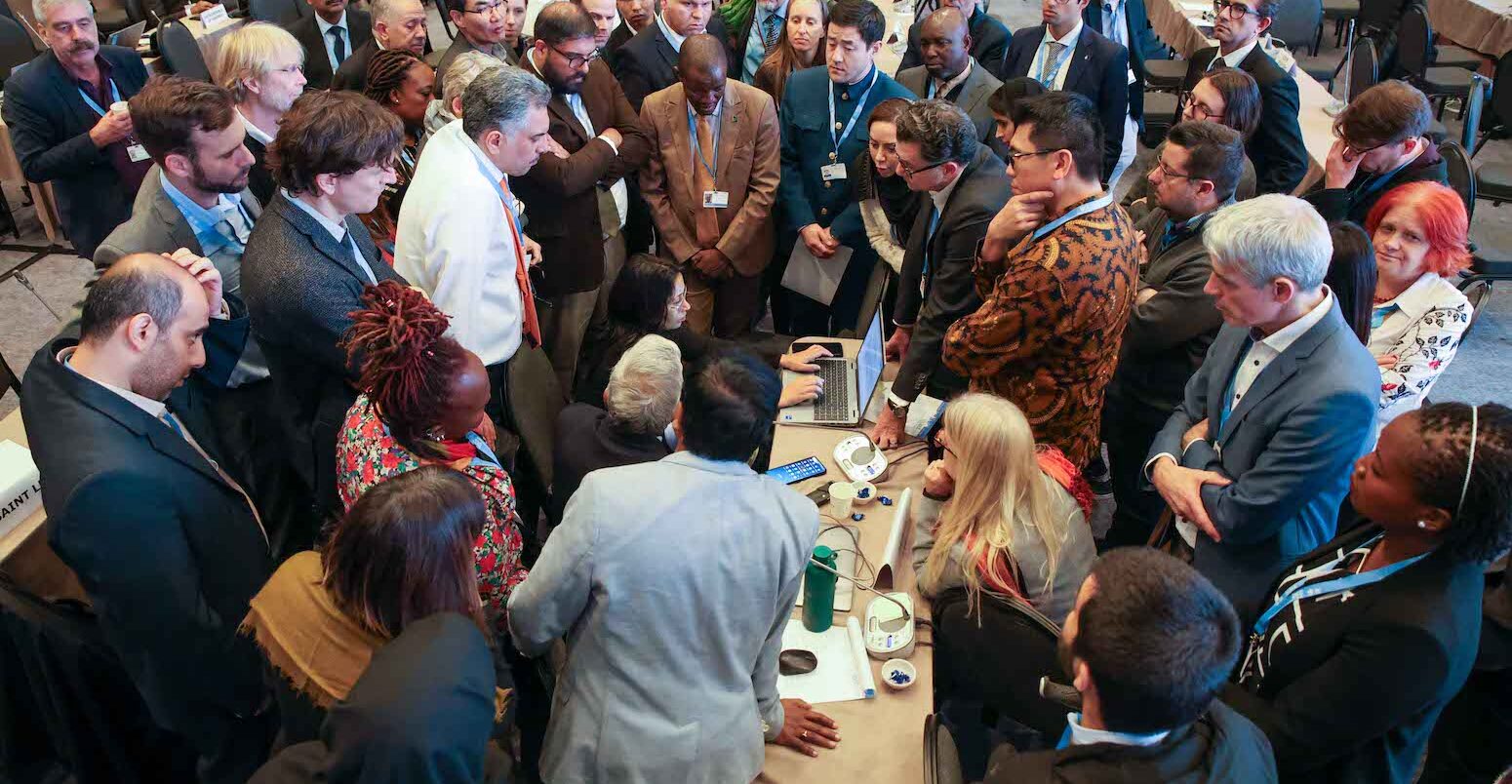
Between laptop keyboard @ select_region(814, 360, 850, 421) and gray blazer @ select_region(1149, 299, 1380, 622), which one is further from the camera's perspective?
laptop keyboard @ select_region(814, 360, 850, 421)

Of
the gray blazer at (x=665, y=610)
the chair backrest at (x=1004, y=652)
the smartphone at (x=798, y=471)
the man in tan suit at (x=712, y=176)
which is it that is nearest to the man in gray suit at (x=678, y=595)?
the gray blazer at (x=665, y=610)

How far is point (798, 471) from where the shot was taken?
9.05ft

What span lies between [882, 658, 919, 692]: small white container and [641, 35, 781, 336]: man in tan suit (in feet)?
7.57

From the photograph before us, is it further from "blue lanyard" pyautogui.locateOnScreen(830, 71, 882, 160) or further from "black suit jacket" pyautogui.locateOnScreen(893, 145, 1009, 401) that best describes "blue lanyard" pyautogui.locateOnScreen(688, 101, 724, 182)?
"black suit jacket" pyautogui.locateOnScreen(893, 145, 1009, 401)

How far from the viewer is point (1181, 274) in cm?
288

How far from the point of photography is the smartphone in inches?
108

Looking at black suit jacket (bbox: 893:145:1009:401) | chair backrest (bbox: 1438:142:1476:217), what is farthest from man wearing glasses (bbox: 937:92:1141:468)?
chair backrest (bbox: 1438:142:1476:217)

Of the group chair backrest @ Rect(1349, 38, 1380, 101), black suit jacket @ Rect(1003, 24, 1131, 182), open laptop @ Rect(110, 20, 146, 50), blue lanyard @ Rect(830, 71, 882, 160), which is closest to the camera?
blue lanyard @ Rect(830, 71, 882, 160)

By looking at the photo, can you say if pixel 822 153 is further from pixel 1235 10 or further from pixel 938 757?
pixel 938 757

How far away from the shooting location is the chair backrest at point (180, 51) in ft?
17.0

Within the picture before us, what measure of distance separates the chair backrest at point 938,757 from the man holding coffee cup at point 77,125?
364 cm

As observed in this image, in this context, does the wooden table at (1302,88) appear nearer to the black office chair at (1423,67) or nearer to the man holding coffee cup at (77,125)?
the black office chair at (1423,67)

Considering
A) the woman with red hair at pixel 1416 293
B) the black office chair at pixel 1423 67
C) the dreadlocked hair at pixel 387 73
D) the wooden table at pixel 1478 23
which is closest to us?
the woman with red hair at pixel 1416 293

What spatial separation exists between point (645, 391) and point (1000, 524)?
924 mm
